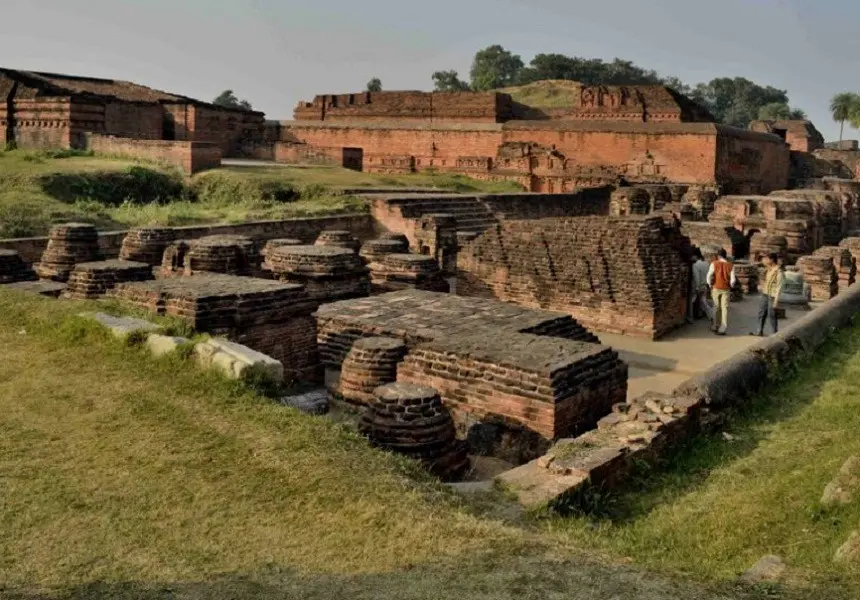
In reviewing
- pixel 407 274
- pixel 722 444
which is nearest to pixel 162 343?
pixel 722 444

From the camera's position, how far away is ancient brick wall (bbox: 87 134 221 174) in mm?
17623

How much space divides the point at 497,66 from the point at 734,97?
23041 millimetres

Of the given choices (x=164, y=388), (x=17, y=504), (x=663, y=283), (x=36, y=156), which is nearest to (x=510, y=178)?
(x=36, y=156)

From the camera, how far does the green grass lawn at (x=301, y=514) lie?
3.03 meters

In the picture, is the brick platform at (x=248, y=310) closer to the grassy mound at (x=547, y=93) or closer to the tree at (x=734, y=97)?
the grassy mound at (x=547, y=93)

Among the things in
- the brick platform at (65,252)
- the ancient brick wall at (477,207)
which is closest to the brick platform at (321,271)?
the brick platform at (65,252)

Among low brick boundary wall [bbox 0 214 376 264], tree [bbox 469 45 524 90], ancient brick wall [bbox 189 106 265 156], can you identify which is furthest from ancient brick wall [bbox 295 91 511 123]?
tree [bbox 469 45 524 90]

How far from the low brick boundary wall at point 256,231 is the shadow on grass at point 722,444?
8.12 metres

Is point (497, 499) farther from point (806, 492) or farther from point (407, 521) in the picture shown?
point (806, 492)

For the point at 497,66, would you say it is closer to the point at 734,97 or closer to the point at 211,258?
the point at 734,97

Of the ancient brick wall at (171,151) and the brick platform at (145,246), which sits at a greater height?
the ancient brick wall at (171,151)

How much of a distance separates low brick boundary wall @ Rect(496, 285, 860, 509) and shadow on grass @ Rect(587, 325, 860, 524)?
0.07 meters

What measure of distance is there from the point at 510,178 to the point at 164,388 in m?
19.3

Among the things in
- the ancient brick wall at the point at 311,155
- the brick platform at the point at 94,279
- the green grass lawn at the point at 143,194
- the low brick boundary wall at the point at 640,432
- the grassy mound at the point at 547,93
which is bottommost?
the low brick boundary wall at the point at 640,432
